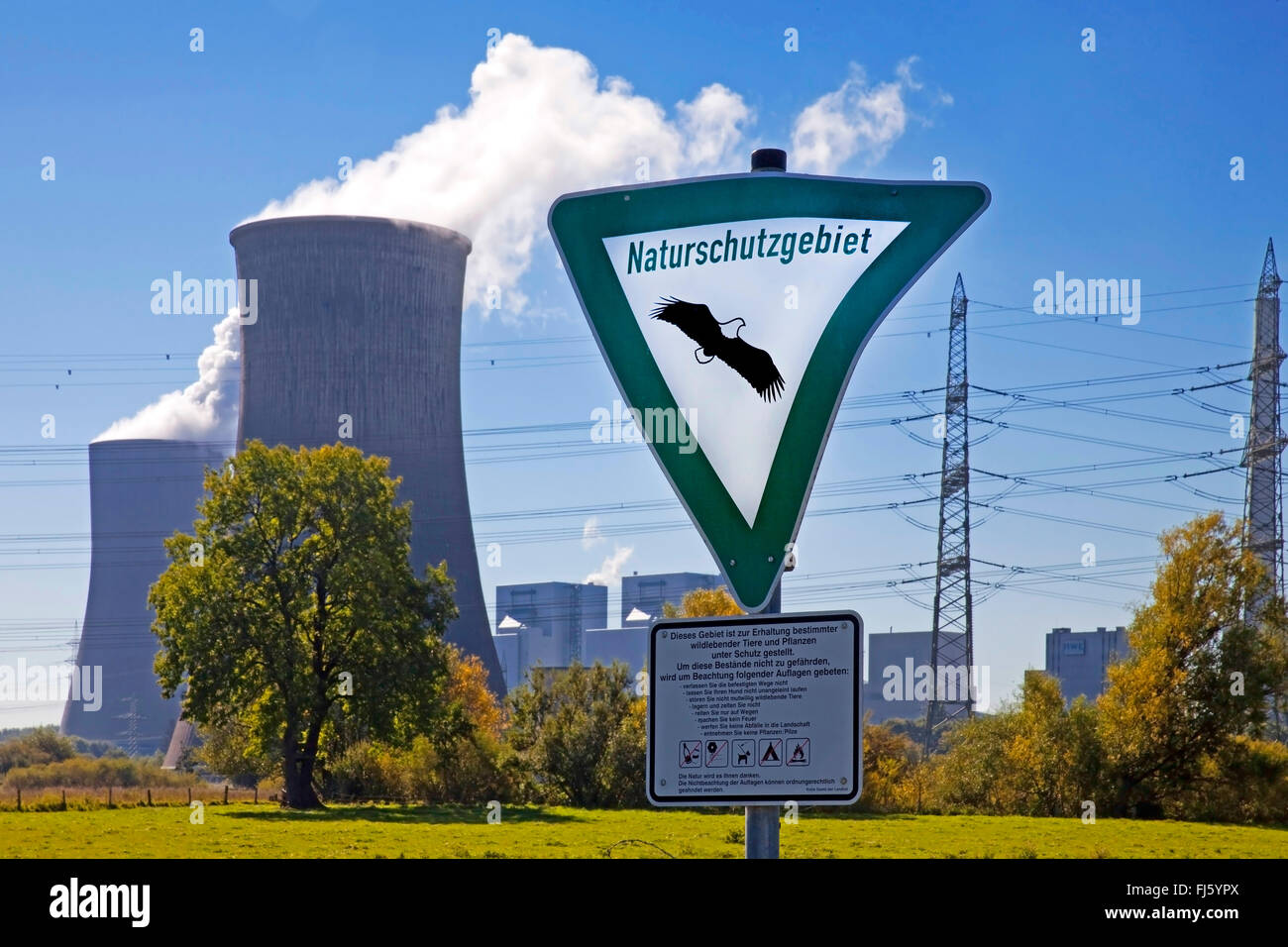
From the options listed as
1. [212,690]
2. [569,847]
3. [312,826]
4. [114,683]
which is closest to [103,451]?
[114,683]

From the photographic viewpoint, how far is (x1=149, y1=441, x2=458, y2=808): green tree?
37156 millimetres

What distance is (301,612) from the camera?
38.8 meters

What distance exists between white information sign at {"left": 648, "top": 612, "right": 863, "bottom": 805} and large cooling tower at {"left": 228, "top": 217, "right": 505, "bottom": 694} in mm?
44729

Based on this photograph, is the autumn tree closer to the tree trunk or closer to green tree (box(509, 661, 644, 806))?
green tree (box(509, 661, 644, 806))

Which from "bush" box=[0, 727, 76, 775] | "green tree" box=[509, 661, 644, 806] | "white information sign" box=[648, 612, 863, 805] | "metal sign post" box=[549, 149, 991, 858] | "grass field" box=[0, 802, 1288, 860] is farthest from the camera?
"bush" box=[0, 727, 76, 775]

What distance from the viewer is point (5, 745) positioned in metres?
63.8

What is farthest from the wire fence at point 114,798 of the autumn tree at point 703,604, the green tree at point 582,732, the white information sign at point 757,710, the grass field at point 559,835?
the white information sign at point 757,710

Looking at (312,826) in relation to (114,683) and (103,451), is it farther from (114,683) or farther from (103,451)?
(114,683)

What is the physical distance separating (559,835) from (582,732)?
13543 mm

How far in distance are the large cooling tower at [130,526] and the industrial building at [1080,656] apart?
6873 centimetres

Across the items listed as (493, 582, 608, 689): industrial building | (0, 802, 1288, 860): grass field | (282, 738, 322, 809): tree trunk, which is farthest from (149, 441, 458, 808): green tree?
(493, 582, 608, 689): industrial building

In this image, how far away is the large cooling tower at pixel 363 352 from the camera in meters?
46.9

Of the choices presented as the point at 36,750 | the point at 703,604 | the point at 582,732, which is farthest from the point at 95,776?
the point at 703,604

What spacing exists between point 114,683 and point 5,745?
8.00 m
